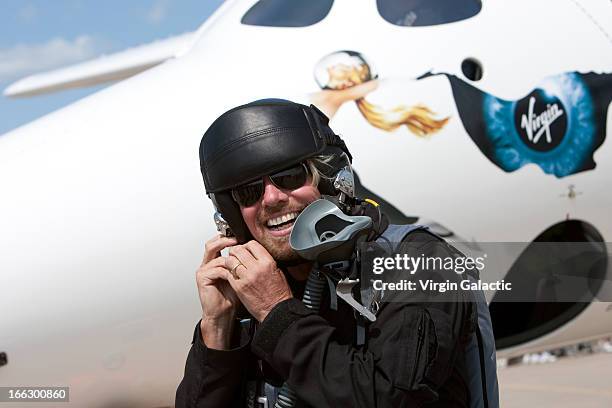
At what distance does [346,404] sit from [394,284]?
0.82 feet

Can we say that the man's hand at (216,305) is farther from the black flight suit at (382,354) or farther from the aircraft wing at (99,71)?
the aircraft wing at (99,71)

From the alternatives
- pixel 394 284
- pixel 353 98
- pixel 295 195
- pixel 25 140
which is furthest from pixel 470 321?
pixel 25 140

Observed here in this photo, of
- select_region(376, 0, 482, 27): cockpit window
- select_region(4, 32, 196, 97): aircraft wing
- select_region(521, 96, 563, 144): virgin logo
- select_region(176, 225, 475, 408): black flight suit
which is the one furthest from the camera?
select_region(4, 32, 196, 97): aircraft wing

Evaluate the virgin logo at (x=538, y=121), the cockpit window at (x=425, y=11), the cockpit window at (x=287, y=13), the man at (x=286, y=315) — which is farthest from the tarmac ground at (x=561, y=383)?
the man at (x=286, y=315)

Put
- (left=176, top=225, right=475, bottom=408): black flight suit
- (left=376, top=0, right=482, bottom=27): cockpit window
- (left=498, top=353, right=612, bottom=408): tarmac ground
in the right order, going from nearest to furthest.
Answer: (left=176, top=225, right=475, bottom=408): black flight suit, (left=376, top=0, right=482, bottom=27): cockpit window, (left=498, top=353, right=612, bottom=408): tarmac ground

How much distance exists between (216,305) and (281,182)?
0.91 ft

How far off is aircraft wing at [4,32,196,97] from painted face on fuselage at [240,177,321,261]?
22.8 ft

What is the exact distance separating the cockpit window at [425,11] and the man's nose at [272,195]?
2.61 metres

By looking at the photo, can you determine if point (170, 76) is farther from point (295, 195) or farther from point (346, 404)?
point (346, 404)

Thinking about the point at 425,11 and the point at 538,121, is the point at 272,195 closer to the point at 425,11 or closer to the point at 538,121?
the point at 538,121

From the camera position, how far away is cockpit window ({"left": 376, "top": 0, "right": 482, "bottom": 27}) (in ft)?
13.4

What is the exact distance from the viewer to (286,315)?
150cm

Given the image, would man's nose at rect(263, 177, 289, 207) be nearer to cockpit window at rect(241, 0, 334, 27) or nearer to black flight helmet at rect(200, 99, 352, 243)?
black flight helmet at rect(200, 99, 352, 243)

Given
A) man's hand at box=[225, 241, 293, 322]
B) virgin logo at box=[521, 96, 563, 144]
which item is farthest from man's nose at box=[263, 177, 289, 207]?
virgin logo at box=[521, 96, 563, 144]
